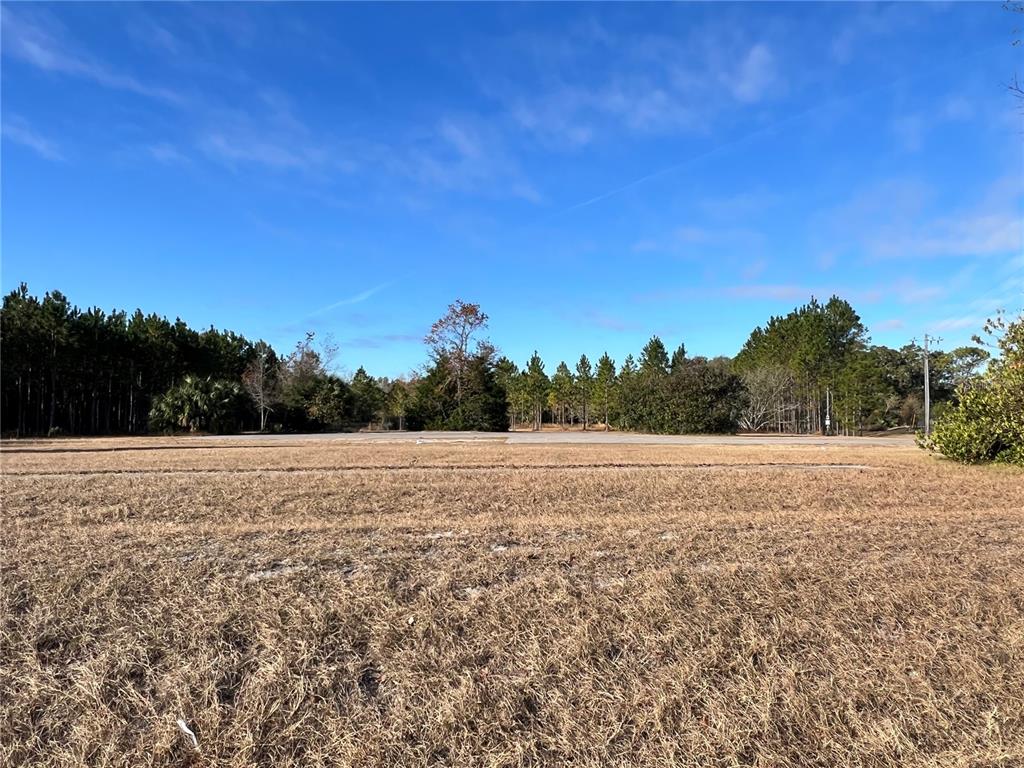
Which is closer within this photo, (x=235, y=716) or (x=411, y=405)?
(x=235, y=716)

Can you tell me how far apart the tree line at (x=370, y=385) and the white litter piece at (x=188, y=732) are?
33.0 m

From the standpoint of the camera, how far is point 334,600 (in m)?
3.06

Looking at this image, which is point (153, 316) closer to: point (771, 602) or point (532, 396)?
point (532, 396)

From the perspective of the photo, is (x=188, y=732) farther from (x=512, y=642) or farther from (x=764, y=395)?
(x=764, y=395)

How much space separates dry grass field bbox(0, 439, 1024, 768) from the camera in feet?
6.59

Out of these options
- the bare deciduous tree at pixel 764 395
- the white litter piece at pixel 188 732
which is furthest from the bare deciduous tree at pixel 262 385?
the white litter piece at pixel 188 732

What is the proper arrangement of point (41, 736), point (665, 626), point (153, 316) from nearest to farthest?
point (41, 736) → point (665, 626) → point (153, 316)

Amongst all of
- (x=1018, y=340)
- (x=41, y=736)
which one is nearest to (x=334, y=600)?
(x=41, y=736)

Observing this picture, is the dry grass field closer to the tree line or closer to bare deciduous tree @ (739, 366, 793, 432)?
the tree line

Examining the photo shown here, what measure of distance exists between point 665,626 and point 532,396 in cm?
4896

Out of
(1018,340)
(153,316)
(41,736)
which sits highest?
(153,316)

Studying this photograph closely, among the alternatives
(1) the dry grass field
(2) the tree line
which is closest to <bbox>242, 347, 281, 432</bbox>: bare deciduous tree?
(2) the tree line

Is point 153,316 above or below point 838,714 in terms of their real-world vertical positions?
above

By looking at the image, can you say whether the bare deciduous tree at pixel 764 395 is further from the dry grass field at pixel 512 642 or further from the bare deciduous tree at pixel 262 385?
the dry grass field at pixel 512 642
